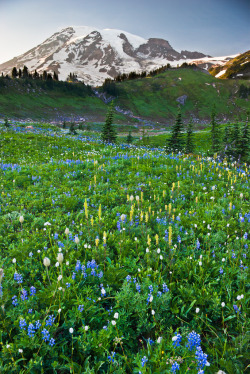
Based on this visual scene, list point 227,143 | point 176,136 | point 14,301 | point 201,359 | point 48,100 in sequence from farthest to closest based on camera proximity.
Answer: point 48,100
point 176,136
point 227,143
point 14,301
point 201,359

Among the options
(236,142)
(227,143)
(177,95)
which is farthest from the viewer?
(177,95)

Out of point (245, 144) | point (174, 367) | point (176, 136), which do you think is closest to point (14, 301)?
point (174, 367)

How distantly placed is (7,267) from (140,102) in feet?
463

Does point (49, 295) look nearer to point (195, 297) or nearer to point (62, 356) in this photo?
point (62, 356)

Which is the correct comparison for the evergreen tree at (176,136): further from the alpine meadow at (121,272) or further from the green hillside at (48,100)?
the green hillside at (48,100)

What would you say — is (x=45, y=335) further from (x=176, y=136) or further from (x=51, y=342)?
(x=176, y=136)

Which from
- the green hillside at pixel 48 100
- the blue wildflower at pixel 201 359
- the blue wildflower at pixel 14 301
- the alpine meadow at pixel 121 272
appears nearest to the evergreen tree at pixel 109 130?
the alpine meadow at pixel 121 272

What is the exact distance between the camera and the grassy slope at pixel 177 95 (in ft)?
421

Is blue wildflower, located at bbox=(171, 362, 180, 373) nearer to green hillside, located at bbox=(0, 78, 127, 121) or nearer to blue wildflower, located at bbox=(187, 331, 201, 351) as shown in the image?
blue wildflower, located at bbox=(187, 331, 201, 351)

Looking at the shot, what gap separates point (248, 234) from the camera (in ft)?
15.3

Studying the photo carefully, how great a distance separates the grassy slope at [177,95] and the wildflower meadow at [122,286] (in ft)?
394

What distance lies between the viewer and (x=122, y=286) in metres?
3.08

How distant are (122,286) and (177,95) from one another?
162108 mm

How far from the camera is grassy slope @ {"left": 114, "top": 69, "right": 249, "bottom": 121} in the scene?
5055 inches
